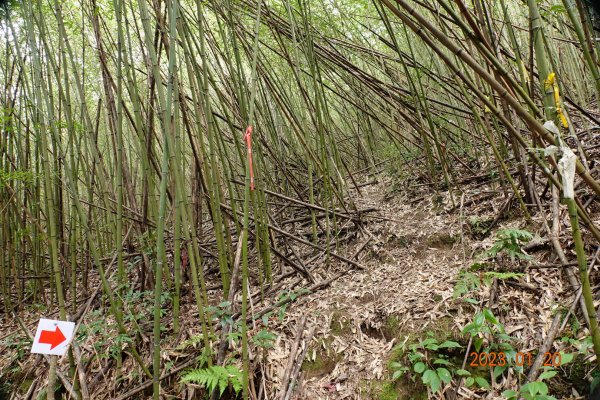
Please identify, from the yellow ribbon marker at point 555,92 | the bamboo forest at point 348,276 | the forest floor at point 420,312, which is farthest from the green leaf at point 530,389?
the yellow ribbon marker at point 555,92

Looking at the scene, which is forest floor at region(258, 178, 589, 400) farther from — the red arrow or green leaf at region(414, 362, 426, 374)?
the red arrow

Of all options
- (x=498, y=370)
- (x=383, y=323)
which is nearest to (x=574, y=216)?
(x=498, y=370)

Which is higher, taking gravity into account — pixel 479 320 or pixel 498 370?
pixel 479 320

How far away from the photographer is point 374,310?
1676 mm

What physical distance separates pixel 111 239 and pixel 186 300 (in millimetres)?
1924

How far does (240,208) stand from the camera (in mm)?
2754

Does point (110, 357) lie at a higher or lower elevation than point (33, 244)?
lower

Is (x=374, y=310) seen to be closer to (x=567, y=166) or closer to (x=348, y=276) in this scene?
(x=348, y=276)

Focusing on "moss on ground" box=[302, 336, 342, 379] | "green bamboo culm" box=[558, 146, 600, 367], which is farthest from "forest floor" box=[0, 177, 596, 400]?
"green bamboo culm" box=[558, 146, 600, 367]

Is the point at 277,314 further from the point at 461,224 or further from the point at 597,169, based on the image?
the point at 597,169

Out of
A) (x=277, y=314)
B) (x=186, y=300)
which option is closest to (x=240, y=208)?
(x=186, y=300)
